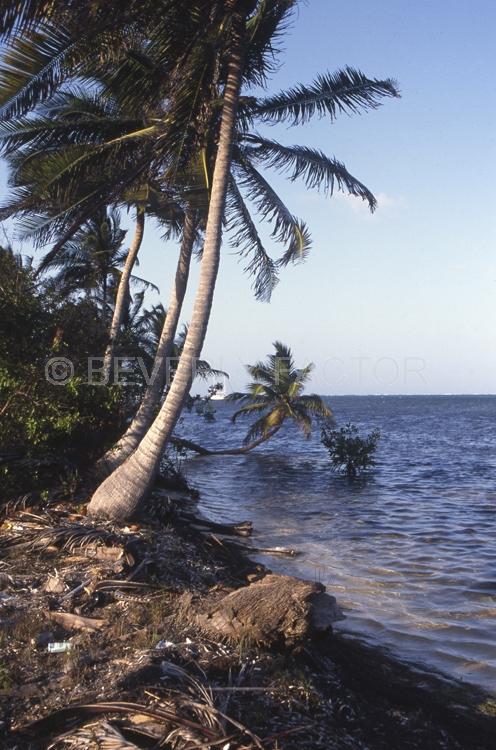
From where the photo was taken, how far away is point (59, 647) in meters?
5.42

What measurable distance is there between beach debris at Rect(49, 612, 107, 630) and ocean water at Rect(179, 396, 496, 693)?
10.5 feet

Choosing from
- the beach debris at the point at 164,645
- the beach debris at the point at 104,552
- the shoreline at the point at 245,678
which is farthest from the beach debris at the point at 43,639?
the beach debris at the point at 104,552

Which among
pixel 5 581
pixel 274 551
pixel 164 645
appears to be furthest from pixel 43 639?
pixel 274 551

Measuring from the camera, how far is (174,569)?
765 cm

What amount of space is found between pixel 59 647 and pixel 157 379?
615cm

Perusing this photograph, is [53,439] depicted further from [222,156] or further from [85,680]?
[85,680]

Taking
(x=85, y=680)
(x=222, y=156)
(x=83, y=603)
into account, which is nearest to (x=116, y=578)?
(x=83, y=603)

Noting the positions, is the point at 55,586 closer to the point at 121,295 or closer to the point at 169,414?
the point at 169,414

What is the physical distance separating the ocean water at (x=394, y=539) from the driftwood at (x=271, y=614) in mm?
1963

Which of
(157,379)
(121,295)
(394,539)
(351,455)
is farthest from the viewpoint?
(351,455)

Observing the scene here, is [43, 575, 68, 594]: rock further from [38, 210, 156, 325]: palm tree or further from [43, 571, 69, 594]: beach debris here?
[38, 210, 156, 325]: palm tree

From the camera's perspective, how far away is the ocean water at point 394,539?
7.88 m

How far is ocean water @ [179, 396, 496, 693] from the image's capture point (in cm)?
788

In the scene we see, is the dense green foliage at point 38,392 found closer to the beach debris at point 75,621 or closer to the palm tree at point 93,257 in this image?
the beach debris at point 75,621
